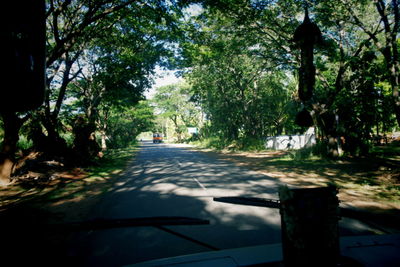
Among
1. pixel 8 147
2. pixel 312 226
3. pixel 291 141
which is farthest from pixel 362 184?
pixel 291 141

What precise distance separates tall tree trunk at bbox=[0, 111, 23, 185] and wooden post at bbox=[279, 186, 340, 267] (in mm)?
11760

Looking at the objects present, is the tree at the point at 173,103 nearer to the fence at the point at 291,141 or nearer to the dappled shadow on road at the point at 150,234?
A: the fence at the point at 291,141

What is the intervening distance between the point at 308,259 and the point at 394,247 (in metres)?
1.32

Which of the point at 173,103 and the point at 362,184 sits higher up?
the point at 173,103

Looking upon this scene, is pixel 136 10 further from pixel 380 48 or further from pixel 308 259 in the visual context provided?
pixel 308 259

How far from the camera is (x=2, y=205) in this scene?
6.82 metres

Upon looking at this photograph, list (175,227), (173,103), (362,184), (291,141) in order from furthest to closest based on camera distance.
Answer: (173,103), (291,141), (362,184), (175,227)

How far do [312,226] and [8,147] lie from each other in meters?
12.5

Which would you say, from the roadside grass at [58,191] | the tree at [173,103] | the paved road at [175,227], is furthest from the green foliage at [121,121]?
the paved road at [175,227]

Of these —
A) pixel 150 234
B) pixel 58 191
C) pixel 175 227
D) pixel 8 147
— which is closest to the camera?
pixel 150 234

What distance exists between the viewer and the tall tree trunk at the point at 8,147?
962 cm

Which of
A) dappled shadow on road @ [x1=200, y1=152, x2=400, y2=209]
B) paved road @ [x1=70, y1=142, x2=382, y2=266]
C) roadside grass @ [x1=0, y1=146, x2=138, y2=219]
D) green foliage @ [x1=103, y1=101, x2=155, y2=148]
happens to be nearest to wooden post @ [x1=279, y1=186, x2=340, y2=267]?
paved road @ [x1=70, y1=142, x2=382, y2=266]

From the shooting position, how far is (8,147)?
1001 cm

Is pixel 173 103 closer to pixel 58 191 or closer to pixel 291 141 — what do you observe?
pixel 291 141
